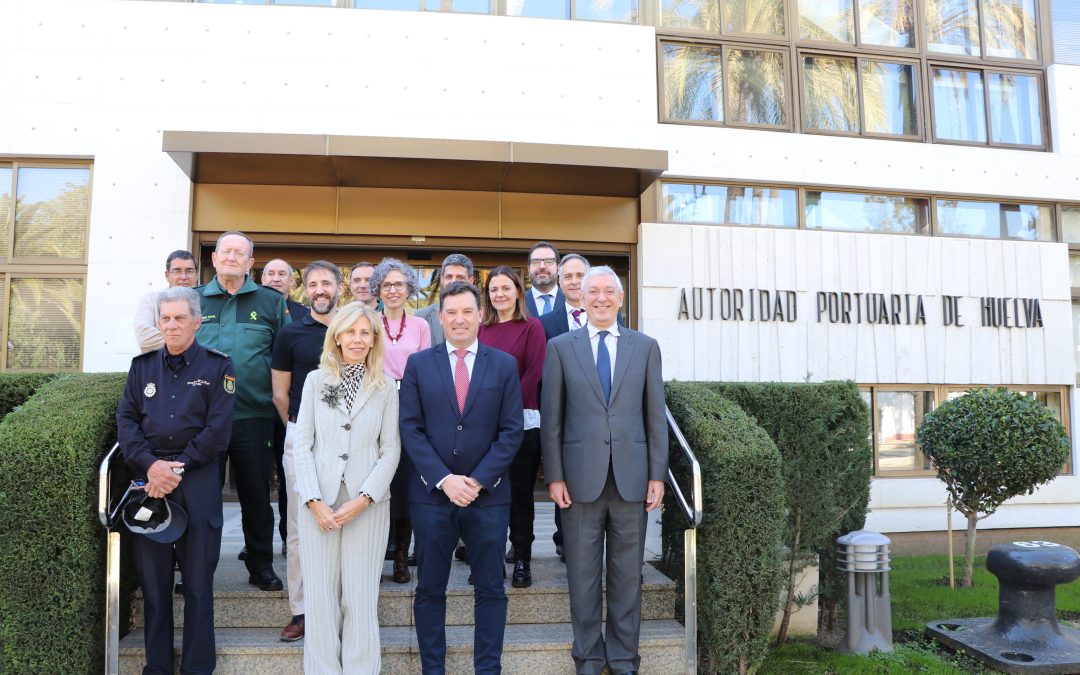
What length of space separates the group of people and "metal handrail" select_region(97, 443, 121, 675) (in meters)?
0.14

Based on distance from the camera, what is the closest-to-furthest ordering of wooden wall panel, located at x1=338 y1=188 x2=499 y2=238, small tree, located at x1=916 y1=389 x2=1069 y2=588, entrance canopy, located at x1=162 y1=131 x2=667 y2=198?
small tree, located at x1=916 y1=389 x2=1069 y2=588, entrance canopy, located at x1=162 y1=131 x2=667 y2=198, wooden wall panel, located at x1=338 y1=188 x2=499 y2=238

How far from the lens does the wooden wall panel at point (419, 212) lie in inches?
312

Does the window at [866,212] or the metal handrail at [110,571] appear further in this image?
the window at [866,212]

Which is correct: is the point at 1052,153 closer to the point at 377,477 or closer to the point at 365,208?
the point at 365,208

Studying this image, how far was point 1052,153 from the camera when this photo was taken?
9.31 metres

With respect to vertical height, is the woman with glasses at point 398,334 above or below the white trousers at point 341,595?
above

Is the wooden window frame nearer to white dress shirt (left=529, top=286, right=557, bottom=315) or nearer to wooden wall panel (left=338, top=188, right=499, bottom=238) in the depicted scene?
wooden wall panel (left=338, top=188, right=499, bottom=238)

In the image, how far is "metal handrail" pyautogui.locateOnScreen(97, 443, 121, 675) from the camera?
372 cm

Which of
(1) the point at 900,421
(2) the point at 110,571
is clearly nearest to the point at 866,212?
(1) the point at 900,421

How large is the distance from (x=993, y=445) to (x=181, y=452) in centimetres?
605

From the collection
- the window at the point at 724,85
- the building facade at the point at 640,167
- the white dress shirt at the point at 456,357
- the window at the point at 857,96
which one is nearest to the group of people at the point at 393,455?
the white dress shirt at the point at 456,357

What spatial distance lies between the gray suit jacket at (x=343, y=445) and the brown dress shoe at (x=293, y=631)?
0.94 m

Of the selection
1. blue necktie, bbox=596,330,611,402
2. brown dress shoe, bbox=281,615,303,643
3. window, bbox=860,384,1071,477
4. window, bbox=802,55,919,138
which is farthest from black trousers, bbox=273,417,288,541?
window, bbox=802,55,919,138

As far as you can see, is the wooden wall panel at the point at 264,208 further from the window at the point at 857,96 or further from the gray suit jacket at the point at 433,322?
the window at the point at 857,96
